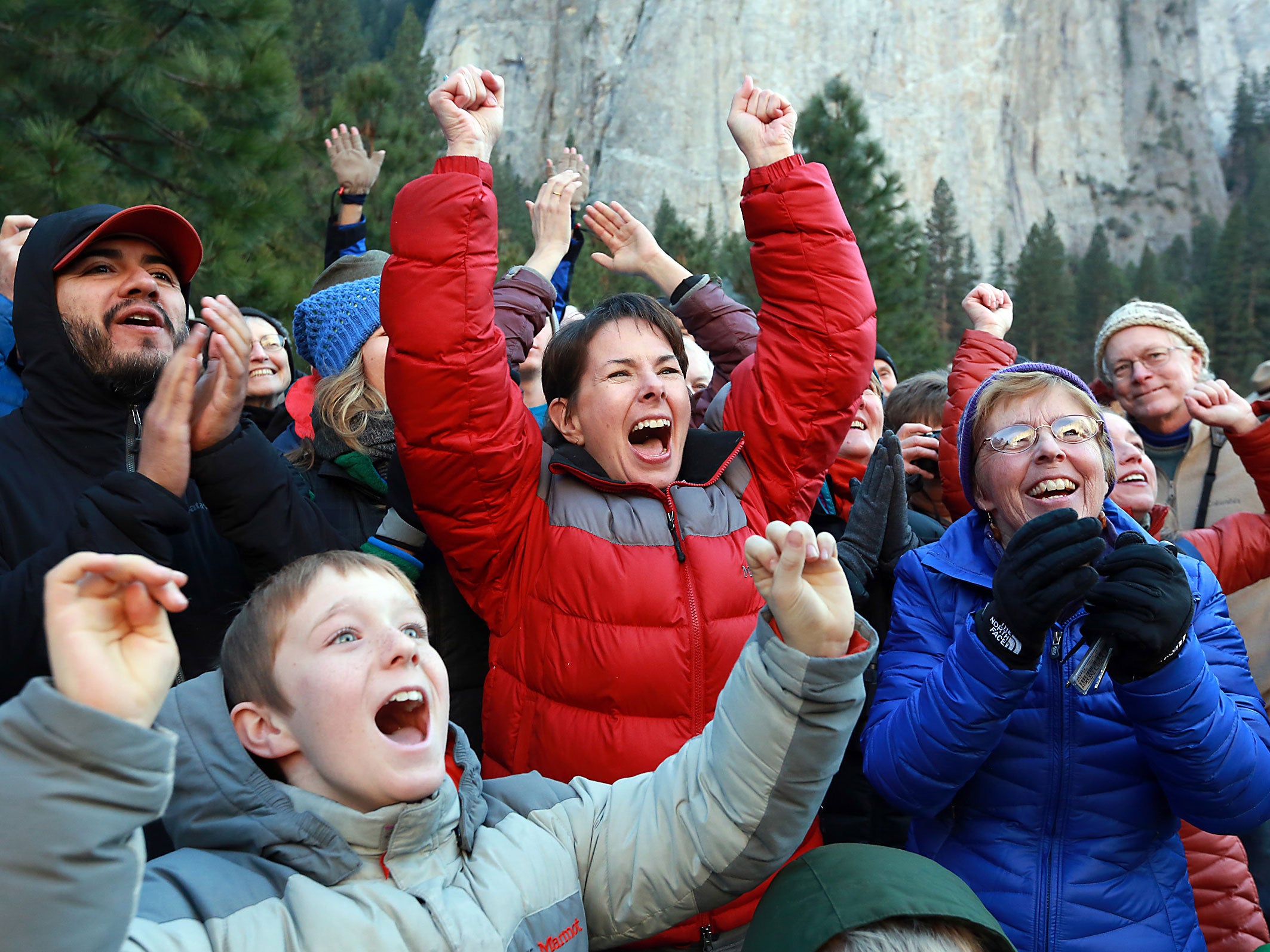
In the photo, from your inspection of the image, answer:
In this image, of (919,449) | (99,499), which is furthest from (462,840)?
(919,449)

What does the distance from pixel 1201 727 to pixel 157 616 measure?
66.5 inches

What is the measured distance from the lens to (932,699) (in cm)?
191

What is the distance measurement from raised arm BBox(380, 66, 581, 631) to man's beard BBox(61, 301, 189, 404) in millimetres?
617

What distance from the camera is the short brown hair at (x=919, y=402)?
11.8 feet

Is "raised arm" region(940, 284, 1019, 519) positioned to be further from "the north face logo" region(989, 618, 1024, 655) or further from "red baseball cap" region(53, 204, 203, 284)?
"red baseball cap" region(53, 204, 203, 284)

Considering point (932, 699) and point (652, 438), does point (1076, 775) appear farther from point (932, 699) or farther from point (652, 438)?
point (652, 438)

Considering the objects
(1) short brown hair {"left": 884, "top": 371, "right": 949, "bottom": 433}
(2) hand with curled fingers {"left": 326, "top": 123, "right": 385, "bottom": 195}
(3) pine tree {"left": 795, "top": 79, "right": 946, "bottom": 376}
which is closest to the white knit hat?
(1) short brown hair {"left": 884, "top": 371, "right": 949, "bottom": 433}

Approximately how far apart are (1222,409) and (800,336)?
4.47ft

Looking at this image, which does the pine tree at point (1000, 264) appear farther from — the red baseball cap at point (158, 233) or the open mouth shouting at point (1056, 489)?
the red baseball cap at point (158, 233)

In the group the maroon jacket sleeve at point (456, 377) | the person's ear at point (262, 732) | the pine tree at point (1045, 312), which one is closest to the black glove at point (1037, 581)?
the maroon jacket sleeve at point (456, 377)

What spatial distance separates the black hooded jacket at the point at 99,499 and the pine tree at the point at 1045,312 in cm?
4040

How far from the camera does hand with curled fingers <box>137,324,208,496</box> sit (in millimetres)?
1898

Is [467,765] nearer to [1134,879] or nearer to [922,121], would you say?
[1134,879]

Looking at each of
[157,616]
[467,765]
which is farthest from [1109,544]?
[157,616]
